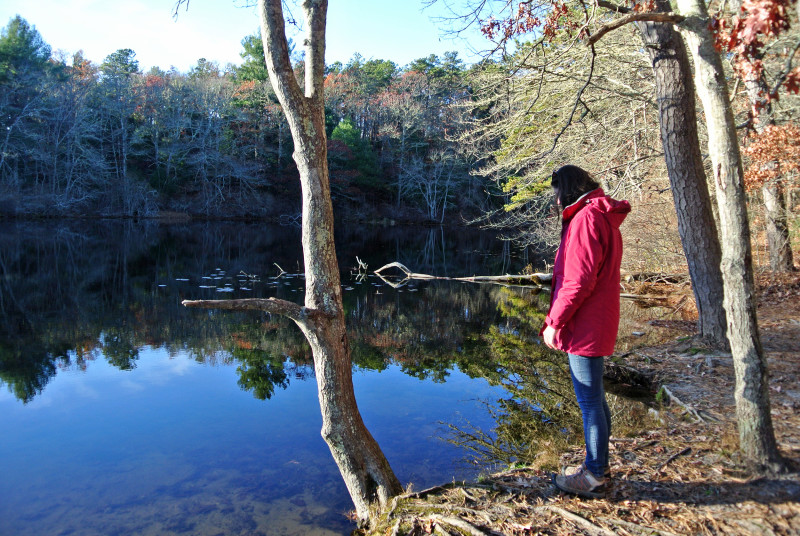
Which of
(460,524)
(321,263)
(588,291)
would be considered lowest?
(460,524)

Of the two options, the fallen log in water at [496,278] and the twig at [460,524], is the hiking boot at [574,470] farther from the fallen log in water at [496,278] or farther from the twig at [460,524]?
the fallen log in water at [496,278]

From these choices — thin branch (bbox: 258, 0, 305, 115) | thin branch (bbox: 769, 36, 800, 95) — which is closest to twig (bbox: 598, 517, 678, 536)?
thin branch (bbox: 769, 36, 800, 95)

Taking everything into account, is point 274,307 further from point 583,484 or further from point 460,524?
point 583,484

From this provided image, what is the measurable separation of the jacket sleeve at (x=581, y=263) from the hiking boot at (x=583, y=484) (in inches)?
35.2

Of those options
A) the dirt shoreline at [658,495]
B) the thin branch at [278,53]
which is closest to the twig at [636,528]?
the dirt shoreline at [658,495]

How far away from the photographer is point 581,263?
8.79 feet

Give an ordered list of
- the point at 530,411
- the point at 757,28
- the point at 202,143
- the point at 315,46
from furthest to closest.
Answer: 1. the point at 202,143
2. the point at 530,411
3. the point at 315,46
4. the point at 757,28

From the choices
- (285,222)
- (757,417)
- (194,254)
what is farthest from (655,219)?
(285,222)

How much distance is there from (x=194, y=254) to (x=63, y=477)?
15.6 metres

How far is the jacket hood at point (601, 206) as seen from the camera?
2705mm

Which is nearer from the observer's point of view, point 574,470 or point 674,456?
point 574,470

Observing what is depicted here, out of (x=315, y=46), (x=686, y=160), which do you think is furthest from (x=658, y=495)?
(x=686, y=160)

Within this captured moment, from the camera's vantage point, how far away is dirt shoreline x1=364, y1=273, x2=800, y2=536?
2562 mm

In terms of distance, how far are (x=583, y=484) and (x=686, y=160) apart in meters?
4.09
